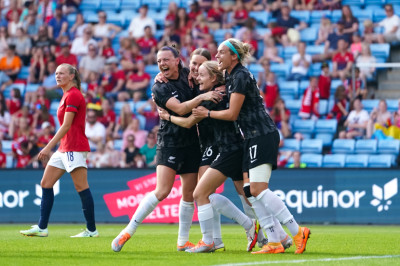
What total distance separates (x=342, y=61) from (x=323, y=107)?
1.13m

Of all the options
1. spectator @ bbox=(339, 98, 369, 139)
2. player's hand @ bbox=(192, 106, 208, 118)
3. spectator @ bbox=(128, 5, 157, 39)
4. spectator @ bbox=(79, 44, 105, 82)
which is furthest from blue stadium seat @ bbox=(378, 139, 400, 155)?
player's hand @ bbox=(192, 106, 208, 118)

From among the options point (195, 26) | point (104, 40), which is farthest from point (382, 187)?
point (104, 40)

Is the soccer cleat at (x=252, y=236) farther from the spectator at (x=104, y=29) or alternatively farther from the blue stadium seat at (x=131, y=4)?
the blue stadium seat at (x=131, y=4)

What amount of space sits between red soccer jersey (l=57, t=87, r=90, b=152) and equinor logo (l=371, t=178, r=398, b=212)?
20.6ft

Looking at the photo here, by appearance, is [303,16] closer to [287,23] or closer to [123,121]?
[287,23]

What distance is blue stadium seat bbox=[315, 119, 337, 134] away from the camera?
1844cm

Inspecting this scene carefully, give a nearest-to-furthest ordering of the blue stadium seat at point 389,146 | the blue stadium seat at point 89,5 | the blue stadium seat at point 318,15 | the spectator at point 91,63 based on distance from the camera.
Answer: the blue stadium seat at point 389,146 < the blue stadium seat at point 318,15 < the spectator at point 91,63 < the blue stadium seat at point 89,5

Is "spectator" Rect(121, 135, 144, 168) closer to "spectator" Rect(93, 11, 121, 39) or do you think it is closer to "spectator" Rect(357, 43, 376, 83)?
"spectator" Rect(93, 11, 121, 39)

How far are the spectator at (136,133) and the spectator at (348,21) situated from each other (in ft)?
17.0

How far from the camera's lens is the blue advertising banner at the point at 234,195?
15.4m

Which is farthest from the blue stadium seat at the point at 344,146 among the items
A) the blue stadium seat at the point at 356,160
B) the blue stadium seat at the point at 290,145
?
the blue stadium seat at the point at 290,145

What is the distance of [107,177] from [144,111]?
Answer: 12.1ft

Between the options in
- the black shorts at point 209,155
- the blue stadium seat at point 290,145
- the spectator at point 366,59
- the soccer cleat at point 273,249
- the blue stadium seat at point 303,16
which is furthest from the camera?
the blue stadium seat at point 303,16

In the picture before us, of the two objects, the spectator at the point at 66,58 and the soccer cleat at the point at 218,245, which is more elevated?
the spectator at the point at 66,58
